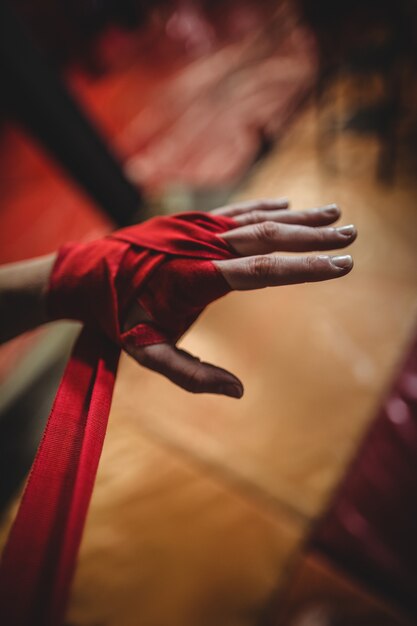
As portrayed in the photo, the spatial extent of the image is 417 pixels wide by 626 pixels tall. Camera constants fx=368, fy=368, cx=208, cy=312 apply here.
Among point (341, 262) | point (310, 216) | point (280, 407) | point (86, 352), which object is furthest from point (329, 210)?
point (280, 407)

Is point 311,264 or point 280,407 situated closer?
point 311,264

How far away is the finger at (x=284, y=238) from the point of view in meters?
0.46

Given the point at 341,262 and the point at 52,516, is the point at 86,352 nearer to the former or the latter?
the point at 52,516

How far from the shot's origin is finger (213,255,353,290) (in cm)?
42

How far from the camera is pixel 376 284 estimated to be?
1209 mm

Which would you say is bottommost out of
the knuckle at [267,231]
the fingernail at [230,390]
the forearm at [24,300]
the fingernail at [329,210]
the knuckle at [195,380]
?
the fingernail at [230,390]

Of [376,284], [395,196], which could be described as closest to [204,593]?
[376,284]

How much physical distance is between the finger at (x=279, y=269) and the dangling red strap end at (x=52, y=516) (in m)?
0.23

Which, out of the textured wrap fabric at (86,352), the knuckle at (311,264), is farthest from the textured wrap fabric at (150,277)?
the knuckle at (311,264)

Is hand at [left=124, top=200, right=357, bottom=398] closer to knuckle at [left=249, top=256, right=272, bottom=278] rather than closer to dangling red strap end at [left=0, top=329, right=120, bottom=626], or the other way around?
knuckle at [left=249, top=256, right=272, bottom=278]

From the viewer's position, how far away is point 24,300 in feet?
2.01

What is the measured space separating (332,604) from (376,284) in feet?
2.89

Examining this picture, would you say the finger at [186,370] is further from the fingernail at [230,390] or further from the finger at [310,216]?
the finger at [310,216]

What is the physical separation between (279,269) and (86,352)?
278 mm
